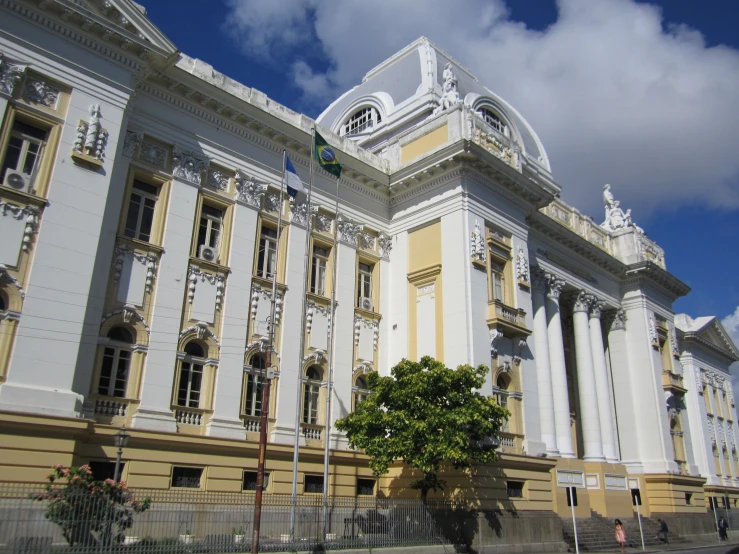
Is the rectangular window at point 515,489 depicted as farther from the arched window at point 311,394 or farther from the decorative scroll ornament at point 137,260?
the decorative scroll ornament at point 137,260

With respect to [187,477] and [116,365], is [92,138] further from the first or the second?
[187,477]

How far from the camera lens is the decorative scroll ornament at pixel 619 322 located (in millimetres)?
34656

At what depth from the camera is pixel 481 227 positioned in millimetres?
24078

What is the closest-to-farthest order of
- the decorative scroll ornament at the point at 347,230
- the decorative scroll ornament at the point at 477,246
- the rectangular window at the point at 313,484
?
the rectangular window at the point at 313,484
the decorative scroll ornament at the point at 477,246
the decorative scroll ornament at the point at 347,230

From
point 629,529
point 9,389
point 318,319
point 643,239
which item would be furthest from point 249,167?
point 643,239

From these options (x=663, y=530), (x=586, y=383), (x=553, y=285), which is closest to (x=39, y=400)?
(x=553, y=285)

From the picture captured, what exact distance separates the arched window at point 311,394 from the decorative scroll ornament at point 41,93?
11438mm

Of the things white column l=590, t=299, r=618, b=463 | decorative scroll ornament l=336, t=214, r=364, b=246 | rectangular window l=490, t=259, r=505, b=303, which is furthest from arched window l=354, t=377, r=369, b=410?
white column l=590, t=299, r=618, b=463

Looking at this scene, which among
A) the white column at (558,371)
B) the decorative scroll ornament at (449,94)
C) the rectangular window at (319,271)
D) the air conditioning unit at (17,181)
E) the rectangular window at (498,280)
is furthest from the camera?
the white column at (558,371)

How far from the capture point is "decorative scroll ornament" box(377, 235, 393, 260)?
26.0 m

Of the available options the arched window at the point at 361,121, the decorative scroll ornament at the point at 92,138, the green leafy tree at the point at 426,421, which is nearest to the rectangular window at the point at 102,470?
the green leafy tree at the point at 426,421

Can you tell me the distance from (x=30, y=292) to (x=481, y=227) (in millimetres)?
15587

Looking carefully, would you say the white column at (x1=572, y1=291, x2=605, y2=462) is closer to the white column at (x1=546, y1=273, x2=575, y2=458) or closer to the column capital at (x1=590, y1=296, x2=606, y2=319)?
the column capital at (x1=590, y1=296, x2=606, y2=319)

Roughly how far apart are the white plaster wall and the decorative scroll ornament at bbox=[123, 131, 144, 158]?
1.48 m
